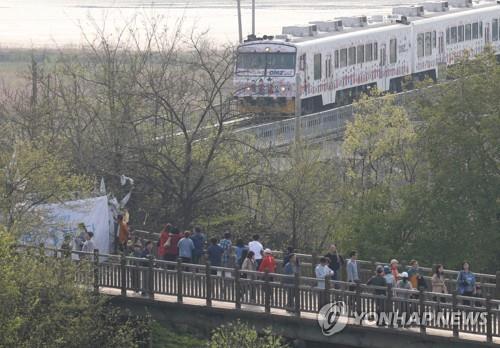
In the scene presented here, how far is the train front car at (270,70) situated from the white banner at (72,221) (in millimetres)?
23751

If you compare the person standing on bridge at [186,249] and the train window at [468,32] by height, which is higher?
the train window at [468,32]

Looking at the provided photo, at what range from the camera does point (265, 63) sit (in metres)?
57.4

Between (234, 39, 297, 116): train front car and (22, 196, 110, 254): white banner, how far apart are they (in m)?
23.8

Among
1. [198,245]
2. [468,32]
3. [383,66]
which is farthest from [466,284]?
[468,32]

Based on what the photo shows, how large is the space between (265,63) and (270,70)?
0.30m

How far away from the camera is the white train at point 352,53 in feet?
187

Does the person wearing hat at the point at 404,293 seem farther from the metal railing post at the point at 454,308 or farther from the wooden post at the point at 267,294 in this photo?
the wooden post at the point at 267,294

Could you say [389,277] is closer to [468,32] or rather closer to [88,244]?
[88,244]

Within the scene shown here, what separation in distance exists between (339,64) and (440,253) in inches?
1068

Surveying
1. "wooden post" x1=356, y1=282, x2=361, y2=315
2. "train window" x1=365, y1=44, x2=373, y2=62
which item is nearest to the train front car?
"train window" x1=365, y1=44, x2=373, y2=62

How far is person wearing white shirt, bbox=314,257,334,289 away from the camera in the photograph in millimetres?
27625

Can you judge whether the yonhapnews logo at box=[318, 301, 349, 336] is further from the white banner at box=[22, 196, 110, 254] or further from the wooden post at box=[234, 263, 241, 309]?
the white banner at box=[22, 196, 110, 254]

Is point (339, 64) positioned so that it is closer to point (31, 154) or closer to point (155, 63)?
point (155, 63)

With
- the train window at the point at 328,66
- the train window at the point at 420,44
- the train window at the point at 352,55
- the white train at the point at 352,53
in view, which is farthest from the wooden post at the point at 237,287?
the train window at the point at 420,44
